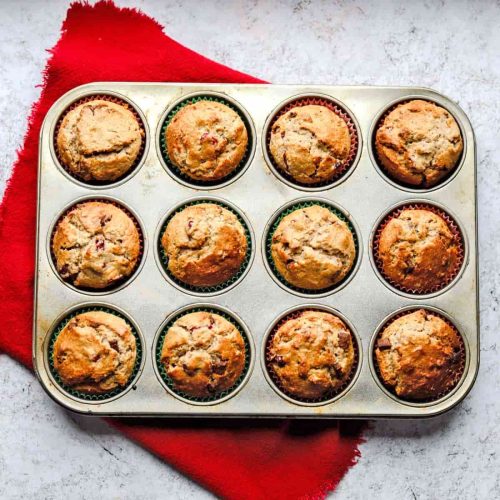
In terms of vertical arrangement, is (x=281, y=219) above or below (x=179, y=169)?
below

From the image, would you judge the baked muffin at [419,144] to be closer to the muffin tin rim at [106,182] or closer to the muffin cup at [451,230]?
the muffin cup at [451,230]

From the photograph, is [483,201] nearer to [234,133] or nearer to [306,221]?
[306,221]

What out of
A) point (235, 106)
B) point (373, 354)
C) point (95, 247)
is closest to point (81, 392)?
point (95, 247)

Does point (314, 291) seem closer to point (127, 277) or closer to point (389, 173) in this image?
point (389, 173)

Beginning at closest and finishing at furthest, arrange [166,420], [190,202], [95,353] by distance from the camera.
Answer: [95,353] → [190,202] → [166,420]

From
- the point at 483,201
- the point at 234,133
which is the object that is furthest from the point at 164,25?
the point at 483,201

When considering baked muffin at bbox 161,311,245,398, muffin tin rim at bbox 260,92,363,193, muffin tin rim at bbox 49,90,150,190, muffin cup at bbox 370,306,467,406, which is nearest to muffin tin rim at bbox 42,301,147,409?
baked muffin at bbox 161,311,245,398
